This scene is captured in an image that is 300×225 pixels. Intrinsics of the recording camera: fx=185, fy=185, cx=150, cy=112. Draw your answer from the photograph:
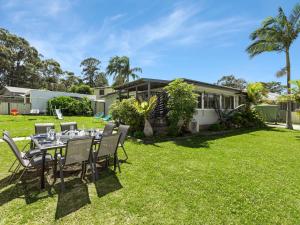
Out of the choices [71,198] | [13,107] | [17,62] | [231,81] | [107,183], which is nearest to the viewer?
[71,198]

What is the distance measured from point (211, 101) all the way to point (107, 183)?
11502 mm

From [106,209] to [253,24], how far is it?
18.3 meters

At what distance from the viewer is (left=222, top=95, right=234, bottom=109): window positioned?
15.7 meters

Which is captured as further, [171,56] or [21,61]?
[21,61]

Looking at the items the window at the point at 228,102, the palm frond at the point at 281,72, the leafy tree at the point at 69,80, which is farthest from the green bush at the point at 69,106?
the leafy tree at the point at 69,80

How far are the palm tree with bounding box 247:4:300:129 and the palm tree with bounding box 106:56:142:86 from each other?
19497 mm

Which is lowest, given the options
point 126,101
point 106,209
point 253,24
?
point 106,209

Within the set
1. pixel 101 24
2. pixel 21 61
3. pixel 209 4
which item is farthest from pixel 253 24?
pixel 21 61

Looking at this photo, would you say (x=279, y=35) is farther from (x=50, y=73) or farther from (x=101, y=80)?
(x=50, y=73)

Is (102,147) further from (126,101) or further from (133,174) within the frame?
(126,101)

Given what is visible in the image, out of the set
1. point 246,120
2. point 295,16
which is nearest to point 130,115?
point 246,120

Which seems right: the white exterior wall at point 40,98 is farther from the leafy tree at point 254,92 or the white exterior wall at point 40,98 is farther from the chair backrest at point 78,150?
the chair backrest at point 78,150

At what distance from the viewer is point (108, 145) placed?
457cm

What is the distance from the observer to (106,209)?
3.17m
